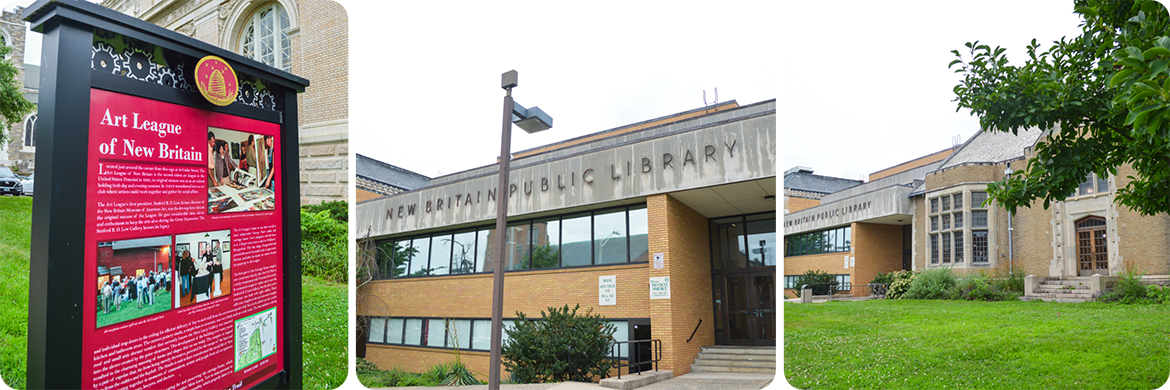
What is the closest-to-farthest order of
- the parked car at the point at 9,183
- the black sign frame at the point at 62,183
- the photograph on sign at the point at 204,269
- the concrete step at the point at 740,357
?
A: the black sign frame at the point at 62,183 < the photograph on sign at the point at 204,269 < the concrete step at the point at 740,357 < the parked car at the point at 9,183

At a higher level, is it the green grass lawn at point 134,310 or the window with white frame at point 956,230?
the window with white frame at point 956,230

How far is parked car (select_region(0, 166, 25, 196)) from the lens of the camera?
24.3ft

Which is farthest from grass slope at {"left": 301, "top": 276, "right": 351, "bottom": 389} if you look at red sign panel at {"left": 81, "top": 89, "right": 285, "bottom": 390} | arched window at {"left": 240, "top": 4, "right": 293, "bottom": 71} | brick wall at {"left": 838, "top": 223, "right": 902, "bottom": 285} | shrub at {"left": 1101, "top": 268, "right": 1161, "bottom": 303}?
shrub at {"left": 1101, "top": 268, "right": 1161, "bottom": 303}

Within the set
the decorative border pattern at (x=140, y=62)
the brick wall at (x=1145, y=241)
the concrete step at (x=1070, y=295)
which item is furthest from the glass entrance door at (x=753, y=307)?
the decorative border pattern at (x=140, y=62)

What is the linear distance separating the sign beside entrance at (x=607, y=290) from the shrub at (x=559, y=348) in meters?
0.31

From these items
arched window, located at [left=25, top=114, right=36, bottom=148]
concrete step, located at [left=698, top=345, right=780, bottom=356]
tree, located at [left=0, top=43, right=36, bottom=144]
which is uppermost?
tree, located at [left=0, top=43, right=36, bottom=144]

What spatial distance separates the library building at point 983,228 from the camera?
4.24 m

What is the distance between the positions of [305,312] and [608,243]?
12.8 ft

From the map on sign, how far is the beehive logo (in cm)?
132

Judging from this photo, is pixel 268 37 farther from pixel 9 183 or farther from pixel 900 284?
pixel 900 284

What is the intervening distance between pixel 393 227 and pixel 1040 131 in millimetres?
8007

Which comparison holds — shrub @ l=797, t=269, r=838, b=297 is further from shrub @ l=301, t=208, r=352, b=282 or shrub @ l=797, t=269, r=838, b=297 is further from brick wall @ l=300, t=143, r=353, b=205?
brick wall @ l=300, t=143, r=353, b=205

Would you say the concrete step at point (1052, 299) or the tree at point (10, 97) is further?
the tree at point (10, 97)

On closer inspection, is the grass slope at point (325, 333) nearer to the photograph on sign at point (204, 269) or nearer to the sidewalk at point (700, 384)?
the sidewalk at point (700, 384)
